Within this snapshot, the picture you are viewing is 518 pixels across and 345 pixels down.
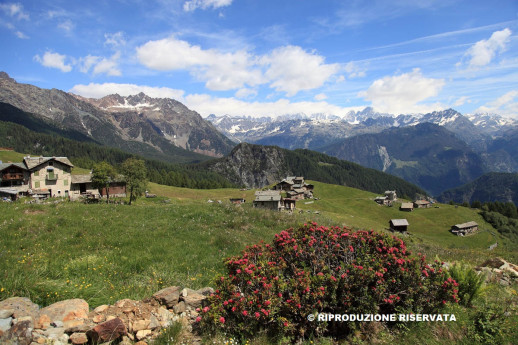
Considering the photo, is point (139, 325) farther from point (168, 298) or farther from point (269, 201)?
point (269, 201)

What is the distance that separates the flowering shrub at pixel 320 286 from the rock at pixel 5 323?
4148 millimetres

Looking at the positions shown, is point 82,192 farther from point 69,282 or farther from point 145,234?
point 69,282

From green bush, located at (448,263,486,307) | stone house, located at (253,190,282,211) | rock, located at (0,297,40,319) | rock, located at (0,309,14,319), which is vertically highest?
rock, located at (0,309,14,319)

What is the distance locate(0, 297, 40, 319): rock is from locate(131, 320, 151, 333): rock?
7.31ft

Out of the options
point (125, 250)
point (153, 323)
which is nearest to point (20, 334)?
point (153, 323)

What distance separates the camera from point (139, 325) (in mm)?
6922

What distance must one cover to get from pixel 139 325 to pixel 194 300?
1.89m

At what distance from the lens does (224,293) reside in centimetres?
779

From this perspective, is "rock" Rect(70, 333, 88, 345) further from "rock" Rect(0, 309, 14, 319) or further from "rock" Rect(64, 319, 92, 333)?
"rock" Rect(0, 309, 14, 319)

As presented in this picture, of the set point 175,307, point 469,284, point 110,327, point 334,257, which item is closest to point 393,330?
point 334,257

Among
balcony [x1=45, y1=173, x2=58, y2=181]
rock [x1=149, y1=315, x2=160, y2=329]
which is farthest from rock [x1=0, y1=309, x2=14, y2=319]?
balcony [x1=45, y1=173, x2=58, y2=181]

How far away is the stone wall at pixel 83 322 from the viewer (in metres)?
5.79

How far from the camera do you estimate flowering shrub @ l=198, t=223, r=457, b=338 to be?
733cm

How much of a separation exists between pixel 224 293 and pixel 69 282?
5383 mm
